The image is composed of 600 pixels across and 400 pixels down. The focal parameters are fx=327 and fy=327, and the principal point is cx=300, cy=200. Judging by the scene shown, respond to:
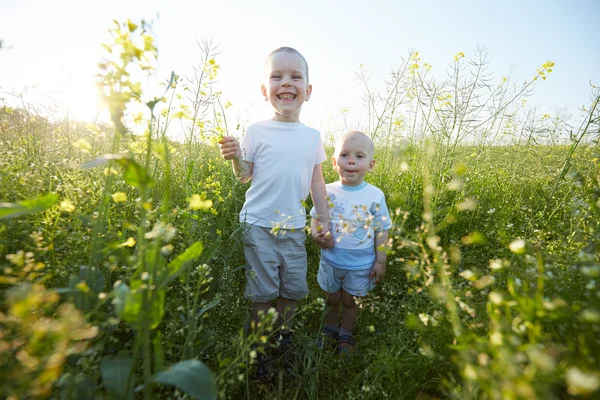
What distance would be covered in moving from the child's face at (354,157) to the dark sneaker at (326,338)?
1.00 m

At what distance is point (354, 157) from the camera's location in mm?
2221

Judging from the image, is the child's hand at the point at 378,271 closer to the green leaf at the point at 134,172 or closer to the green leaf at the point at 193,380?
the green leaf at the point at 193,380

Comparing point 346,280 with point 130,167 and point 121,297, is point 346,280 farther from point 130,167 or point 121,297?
point 130,167

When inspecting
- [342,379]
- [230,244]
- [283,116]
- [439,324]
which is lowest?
[342,379]

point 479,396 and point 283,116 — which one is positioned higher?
point 283,116

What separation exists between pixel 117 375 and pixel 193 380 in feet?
0.83

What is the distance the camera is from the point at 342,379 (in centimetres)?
175

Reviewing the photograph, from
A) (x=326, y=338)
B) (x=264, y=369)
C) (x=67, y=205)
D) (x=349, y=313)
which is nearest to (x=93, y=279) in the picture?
(x=67, y=205)

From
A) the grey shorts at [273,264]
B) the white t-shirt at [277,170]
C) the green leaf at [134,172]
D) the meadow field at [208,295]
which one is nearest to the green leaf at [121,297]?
the meadow field at [208,295]

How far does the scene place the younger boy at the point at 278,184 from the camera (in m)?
2.01

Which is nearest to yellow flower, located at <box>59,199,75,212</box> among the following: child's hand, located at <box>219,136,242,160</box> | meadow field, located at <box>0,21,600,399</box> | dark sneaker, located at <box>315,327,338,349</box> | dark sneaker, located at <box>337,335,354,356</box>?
meadow field, located at <box>0,21,600,399</box>

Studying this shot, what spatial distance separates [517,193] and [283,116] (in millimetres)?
2679

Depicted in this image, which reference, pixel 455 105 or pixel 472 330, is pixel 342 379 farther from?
pixel 455 105

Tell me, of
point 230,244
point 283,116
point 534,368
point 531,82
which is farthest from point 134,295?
point 531,82
